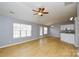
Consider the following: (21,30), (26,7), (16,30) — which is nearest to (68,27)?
(21,30)

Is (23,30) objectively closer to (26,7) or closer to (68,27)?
(26,7)

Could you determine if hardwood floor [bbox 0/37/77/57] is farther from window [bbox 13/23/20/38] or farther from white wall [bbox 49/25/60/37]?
white wall [bbox 49/25/60/37]

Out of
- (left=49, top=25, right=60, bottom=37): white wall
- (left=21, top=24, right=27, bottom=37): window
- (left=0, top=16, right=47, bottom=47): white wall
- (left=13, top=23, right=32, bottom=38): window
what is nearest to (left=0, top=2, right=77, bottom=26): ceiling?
(left=0, top=16, right=47, bottom=47): white wall

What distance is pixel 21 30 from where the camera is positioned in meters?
9.09

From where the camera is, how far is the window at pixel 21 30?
804 cm

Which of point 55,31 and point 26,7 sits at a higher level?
point 26,7

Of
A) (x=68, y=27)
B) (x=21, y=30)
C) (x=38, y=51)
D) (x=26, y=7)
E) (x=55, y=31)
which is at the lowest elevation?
(x=38, y=51)

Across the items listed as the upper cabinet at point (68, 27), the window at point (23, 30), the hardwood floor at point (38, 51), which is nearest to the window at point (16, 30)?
the window at point (23, 30)

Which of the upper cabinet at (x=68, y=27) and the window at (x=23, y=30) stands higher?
the upper cabinet at (x=68, y=27)

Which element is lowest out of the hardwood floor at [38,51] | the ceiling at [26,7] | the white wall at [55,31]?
the hardwood floor at [38,51]

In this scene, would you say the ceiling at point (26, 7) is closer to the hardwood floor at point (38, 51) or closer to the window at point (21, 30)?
the window at point (21, 30)

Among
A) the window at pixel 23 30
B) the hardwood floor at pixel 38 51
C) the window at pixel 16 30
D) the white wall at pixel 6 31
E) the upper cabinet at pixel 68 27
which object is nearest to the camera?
the hardwood floor at pixel 38 51

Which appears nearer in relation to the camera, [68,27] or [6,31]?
[6,31]

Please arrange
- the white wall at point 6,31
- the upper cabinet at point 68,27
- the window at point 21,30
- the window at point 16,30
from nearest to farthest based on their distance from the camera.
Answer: the white wall at point 6,31 < the window at point 16,30 < the window at point 21,30 < the upper cabinet at point 68,27
